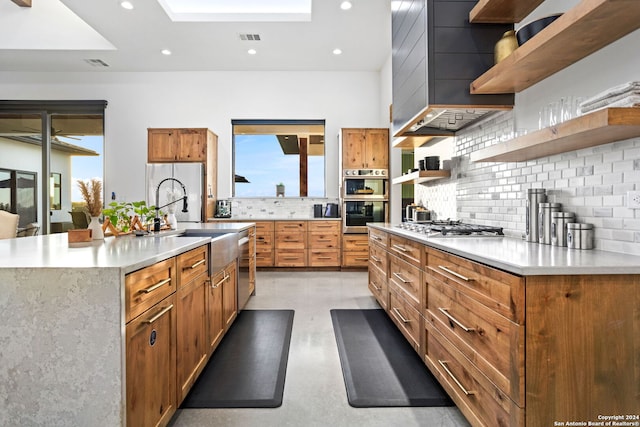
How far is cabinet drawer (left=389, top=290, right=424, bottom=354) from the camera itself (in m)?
2.30

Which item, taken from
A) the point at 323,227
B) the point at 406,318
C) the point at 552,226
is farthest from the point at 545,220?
the point at 323,227

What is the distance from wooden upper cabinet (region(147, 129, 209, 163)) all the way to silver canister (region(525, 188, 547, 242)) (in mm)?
4845

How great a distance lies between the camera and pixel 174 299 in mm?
1710

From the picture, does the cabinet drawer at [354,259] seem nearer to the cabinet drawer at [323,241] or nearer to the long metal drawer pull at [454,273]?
the cabinet drawer at [323,241]

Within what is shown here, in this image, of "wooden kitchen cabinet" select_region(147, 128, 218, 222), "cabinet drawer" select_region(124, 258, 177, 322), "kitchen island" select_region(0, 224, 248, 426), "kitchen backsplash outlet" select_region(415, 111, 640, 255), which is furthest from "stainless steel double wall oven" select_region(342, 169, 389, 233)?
"kitchen island" select_region(0, 224, 248, 426)

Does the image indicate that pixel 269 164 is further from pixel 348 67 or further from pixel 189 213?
pixel 348 67

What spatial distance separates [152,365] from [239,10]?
4596mm

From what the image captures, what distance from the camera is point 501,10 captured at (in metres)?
2.32

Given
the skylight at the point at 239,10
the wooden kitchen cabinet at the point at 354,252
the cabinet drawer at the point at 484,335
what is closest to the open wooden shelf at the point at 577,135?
the cabinet drawer at the point at 484,335

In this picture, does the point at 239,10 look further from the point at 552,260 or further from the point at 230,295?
the point at 552,260

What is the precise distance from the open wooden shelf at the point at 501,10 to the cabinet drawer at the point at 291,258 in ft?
13.3

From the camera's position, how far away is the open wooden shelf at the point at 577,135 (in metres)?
1.29

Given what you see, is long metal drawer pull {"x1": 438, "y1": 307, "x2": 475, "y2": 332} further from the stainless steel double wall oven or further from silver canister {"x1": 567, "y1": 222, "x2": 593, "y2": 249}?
the stainless steel double wall oven

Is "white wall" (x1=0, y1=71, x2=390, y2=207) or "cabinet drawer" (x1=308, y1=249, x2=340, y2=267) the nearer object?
"cabinet drawer" (x1=308, y1=249, x2=340, y2=267)
